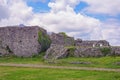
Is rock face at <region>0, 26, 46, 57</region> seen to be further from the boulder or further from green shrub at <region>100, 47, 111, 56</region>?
green shrub at <region>100, 47, 111, 56</region>

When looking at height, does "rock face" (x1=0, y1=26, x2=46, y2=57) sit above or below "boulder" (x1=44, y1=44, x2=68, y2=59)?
above

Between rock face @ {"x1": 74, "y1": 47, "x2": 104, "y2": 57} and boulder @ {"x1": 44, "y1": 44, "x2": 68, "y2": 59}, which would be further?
boulder @ {"x1": 44, "y1": 44, "x2": 68, "y2": 59}

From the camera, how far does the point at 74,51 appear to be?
36000 millimetres

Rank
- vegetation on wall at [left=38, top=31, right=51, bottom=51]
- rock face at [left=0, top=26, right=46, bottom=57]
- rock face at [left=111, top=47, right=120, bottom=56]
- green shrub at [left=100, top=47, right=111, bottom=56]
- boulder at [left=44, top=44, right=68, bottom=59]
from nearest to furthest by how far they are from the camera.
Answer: rock face at [left=111, top=47, right=120, bottom=56]
green shrub at [left=100, top=47, right=111, bottom=56]
boulder at [left=44, top=44, right=68, bottom=59]
rock face at [left=0, top=26, right=46, bottom=57]
vegetation on wall at [left=38, top=31, right=51, bottom=51]

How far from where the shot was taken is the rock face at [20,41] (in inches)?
1665

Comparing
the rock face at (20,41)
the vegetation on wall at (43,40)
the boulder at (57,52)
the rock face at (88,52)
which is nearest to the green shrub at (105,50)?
the rock face at (88,52)

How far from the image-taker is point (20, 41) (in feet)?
141

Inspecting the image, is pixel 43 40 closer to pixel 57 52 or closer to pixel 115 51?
pixel 57 52

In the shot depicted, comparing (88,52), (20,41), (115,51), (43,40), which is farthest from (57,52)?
(20,41)

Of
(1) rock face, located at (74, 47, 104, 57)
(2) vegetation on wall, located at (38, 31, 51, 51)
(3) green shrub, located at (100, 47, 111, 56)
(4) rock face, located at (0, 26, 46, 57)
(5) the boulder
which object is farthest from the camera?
(2) vegetation on wall, located at (38, 31, 51, 51)

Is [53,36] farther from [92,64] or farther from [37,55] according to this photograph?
[92,64]

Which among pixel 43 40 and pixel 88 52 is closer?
pixel 88 52

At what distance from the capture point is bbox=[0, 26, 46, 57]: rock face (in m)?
42.3

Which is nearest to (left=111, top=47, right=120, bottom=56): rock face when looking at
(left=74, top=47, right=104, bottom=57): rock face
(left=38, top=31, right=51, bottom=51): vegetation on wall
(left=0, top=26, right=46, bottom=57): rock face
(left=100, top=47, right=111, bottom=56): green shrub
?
(left=100, top=47, right=111, bottom=56): green shrub
